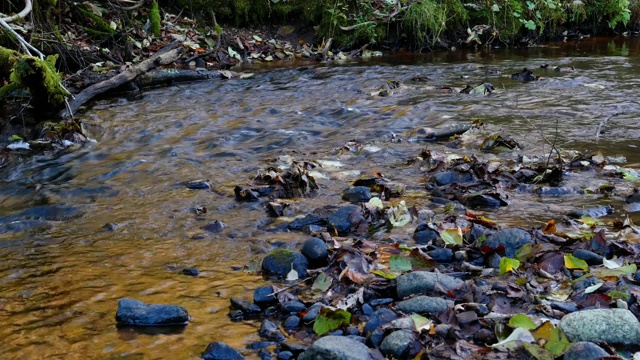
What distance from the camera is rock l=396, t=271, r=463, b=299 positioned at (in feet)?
9.65

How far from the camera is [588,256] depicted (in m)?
3.28

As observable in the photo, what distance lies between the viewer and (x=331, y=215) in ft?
13.5

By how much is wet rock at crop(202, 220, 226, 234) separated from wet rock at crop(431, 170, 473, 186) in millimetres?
1662

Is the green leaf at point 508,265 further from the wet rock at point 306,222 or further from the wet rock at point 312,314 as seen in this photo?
the wet rock at point 306,222

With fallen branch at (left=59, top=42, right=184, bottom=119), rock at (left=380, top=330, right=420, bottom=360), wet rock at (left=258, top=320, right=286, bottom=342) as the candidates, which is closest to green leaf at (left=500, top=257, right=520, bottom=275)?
rock at (left=380, top=330, right=420, bottom=360)

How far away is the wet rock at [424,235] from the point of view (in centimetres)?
368

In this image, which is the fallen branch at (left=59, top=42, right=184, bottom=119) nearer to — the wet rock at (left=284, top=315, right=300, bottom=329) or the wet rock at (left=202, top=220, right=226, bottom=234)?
the wet rock at (left=202, top=220, right=226, bottom=234)

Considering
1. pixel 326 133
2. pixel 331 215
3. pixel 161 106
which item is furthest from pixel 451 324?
pixel 161 106

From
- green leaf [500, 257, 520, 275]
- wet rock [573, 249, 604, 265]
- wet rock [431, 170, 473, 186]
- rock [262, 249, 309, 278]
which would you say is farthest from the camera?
wet rock [431, 170, 473, 186]

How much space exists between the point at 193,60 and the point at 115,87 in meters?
3.31

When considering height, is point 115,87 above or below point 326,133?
above

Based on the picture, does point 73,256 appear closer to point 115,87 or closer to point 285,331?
point 285,331

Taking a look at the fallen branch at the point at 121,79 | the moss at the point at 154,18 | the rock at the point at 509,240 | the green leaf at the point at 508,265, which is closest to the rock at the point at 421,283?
the green leaf at the point at 508,265

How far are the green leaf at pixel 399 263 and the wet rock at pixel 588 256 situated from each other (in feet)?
2.81
